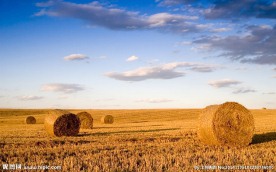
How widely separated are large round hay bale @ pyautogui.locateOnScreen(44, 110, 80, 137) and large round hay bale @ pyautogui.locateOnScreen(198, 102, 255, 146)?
8282 millimetres

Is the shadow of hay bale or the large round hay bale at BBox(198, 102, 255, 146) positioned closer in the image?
the large round hay bale at BBox(198, 102, 255, 146)

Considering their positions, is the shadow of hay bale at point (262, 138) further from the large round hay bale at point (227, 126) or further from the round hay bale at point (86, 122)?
the round hay bale at point (86, 122)

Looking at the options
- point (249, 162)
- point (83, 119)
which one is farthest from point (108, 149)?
point (83, 119)

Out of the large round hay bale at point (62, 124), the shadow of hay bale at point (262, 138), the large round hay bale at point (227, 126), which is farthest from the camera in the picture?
the large round hay bale at point (62, 124)

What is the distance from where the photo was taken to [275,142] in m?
14.6

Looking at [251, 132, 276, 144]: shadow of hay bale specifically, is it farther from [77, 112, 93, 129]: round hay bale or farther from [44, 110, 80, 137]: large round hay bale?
[77, 112, 93, 129]: round hay bale

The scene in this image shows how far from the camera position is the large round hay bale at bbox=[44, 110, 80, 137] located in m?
20.5

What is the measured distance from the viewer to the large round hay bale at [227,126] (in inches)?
588

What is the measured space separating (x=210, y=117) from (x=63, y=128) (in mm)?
9158

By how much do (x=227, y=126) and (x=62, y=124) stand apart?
32.3 ft

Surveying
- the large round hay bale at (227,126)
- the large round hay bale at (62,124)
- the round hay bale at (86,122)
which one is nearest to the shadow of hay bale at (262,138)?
the large round hay bale at (227,126)

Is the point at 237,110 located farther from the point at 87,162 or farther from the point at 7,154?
the point at 7,154

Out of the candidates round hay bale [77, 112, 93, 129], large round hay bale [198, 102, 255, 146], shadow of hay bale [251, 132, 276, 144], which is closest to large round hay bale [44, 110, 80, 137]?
round hay bale [77, 112, 93, 129]

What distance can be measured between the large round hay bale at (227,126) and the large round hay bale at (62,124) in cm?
828
